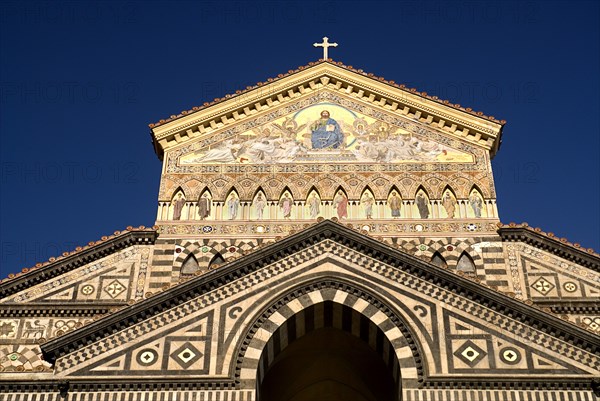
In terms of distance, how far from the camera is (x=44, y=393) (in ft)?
59.7

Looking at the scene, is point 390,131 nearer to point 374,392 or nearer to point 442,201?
point 442,201

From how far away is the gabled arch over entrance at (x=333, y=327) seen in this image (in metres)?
18.8

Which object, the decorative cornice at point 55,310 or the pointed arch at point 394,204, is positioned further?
the pointed arch at point 394,204

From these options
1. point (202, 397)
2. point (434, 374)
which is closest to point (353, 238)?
point (434, 374)

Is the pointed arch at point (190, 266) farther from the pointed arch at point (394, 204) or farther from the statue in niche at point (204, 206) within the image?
the pointed arch at point (394, 204)

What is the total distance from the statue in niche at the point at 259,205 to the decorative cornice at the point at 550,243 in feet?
22.5

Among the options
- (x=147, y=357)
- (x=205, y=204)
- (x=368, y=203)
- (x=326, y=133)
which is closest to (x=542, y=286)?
(x=368, y=203)

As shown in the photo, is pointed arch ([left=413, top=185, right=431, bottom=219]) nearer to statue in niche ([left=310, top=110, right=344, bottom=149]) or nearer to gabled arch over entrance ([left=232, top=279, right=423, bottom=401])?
statue in niche ([left=310, top=110, right=344, bottom=149])

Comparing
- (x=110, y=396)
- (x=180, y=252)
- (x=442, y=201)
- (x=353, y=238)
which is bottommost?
(x=110, y=396)

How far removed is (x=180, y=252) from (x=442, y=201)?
7780mm

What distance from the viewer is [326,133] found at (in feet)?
93.2

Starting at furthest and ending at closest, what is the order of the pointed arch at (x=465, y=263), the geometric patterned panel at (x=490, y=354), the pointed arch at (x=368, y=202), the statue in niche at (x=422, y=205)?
1. the pointed arch at (x=368, y=202)
2. the statue in niche at (x=422, y=205)
3. the pointed arch at (x=465, y=263)
4. the geometric patterned panel at (x=490, y=354)

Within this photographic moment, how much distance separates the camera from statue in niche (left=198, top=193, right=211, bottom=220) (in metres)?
26.7

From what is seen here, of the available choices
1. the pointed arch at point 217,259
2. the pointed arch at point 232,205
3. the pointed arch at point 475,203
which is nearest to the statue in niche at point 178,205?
the pointed arch at point 232,205
